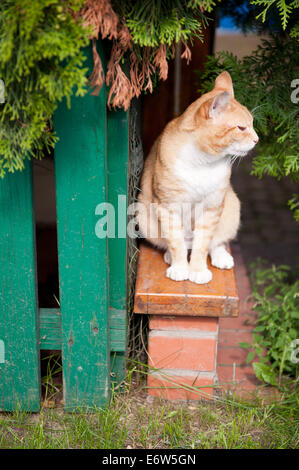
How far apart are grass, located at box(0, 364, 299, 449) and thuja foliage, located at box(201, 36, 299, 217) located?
895 millimetres

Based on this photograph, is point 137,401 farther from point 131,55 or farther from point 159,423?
point 131,55

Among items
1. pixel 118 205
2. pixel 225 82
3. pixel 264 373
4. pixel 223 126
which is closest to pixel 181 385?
pixel 264 373

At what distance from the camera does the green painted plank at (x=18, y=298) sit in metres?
1.75

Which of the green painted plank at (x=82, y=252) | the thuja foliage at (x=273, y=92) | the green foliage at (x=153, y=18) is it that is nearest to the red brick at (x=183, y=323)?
the green painted plank at (x=82, y=252)

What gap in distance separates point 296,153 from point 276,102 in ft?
0.75

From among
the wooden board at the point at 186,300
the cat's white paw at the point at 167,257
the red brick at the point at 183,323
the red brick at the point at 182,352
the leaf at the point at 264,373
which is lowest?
the leaf at the point at 264,373

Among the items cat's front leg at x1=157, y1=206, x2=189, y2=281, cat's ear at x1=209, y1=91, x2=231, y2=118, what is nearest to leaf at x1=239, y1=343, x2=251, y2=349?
cat's front leg at x1=157, y1=206, x2=189, y2=281

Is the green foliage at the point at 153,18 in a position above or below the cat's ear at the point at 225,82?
above

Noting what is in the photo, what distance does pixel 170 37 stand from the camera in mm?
1504

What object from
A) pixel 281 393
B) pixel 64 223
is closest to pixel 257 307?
pixel 281 393

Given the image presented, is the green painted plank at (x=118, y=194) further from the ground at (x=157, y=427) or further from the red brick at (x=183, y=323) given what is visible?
the ground at (x=157, y=427)

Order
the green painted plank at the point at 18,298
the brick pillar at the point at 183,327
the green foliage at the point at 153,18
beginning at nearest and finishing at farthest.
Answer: the green foliage at the point at 153,18 < the green painted plank at the point at 18,298 < the brick pillar at the point at 183,327

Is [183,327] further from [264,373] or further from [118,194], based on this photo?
[118,194]

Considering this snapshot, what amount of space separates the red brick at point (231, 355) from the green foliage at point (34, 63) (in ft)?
4.94
